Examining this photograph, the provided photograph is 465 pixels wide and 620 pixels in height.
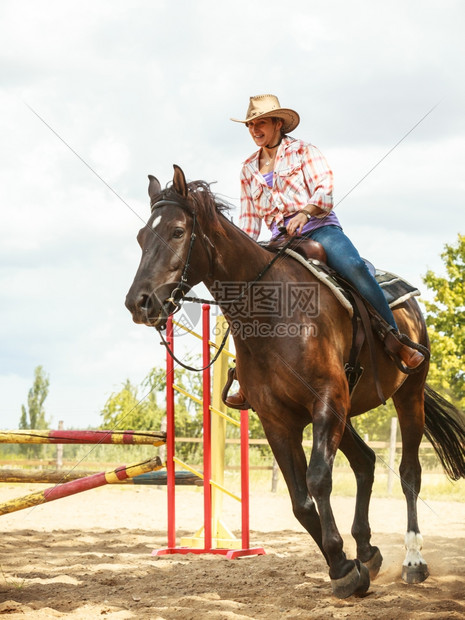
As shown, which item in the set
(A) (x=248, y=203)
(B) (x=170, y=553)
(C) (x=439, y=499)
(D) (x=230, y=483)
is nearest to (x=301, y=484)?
(A) (x=248, y=203)

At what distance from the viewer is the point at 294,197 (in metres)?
4.88

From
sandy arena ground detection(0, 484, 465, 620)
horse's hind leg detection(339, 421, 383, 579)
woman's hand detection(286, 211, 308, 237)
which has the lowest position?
sandy arena ground detection(0, 484, 465, 620)

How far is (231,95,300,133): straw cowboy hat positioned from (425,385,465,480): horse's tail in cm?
304

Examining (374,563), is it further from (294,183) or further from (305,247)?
(294,183)

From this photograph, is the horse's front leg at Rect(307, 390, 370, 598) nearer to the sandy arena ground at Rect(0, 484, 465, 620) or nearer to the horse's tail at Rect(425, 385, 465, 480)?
the sandy arena ground at Rect(0, 484, 465, 620)

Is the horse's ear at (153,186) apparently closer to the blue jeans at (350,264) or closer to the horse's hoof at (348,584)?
the blue jeans at (350,264)

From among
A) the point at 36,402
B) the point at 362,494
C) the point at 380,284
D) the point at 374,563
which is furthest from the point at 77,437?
the point at 36,402

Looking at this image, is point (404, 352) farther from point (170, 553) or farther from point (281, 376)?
point (170, 553)

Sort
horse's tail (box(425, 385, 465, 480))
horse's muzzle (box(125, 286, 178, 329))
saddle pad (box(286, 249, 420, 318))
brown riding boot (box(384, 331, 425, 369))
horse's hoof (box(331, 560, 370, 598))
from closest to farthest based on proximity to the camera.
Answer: horse's muzzle (box(125, 286, 178, 329)), horse's hoof (box(331, 560, 370, 598)), saddle pad (box(286, 249, 420, 318)), brown riding boot (box(384, 331, 425, 369)), horse's tail (box(425, 385, 465, 480))

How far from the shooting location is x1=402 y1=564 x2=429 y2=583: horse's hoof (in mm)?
5285

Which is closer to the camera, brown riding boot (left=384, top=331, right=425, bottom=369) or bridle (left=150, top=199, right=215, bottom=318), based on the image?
bridle (left=150, top=199, right=215, bottom=318)

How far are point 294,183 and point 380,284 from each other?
4.43 ft

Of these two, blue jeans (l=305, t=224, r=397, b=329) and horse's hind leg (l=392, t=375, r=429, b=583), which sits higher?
blue jeans (l=305, t=224, r=397, b=329)

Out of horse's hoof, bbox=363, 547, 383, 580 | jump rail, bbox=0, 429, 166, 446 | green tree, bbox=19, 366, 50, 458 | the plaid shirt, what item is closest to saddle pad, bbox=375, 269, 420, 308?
the plaid shirt
